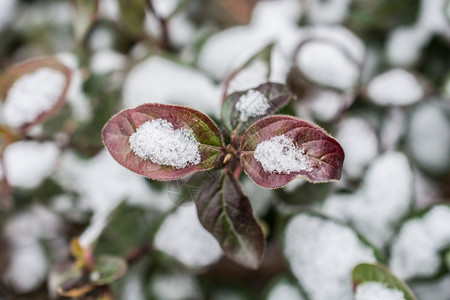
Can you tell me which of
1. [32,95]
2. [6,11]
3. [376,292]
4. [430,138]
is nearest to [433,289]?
[376,292]

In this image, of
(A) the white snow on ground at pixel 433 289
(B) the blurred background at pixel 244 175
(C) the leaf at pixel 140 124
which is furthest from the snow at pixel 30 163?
(A) the white snow on ground at pixel 433 289

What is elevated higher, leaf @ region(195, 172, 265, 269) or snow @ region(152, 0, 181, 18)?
snow @ region(152, 0, 181, 18)

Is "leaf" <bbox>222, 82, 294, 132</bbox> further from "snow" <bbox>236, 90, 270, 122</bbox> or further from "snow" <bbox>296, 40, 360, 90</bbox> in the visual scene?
"snow" <bbox>296, 40, 360, 90</bbox>

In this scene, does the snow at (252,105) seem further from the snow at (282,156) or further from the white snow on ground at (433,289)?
the white snow on ground at (433,289)

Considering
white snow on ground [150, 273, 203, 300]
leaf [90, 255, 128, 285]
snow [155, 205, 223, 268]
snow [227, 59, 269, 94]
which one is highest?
snow [227, 59, 269, 94]

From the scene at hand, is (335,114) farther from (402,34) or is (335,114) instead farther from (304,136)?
(304,136)

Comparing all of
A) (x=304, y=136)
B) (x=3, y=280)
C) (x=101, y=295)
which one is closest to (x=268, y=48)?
(x=304, y=136)

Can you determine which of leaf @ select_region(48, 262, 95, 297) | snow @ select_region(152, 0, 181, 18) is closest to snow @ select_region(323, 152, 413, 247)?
leaf @ select_region(48, 262, 95, 297)
